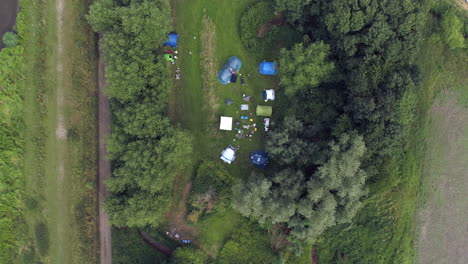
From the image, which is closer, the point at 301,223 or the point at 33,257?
the point at 301,223

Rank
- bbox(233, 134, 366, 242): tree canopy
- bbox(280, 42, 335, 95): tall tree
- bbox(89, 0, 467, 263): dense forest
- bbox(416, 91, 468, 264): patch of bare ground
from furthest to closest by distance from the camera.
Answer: bbox(416, 91, 468, 264): patch of bare ground, bbox(280, 42, 335, 95): tall tree, bbox(89, 0, 467, 263): dense forest, bbox(233, 134, 366, 242): tree canopy

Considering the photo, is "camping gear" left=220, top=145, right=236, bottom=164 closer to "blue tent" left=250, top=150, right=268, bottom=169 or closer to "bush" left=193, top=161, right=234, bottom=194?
"bush" left=193, top=161, right=234, bottom=194

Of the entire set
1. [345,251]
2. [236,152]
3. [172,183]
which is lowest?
[345,251]

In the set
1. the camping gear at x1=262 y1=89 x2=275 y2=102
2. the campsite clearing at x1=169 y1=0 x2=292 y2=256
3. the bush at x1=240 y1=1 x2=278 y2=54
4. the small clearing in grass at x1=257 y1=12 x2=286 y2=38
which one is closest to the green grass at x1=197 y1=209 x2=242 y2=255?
the campsite clearing at x1=169 y1=0 x2=292 y2=256

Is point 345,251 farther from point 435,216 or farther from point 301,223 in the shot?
point 435,216

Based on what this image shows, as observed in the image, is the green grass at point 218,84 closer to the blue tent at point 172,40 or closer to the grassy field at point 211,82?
the grassy field at point 211,82

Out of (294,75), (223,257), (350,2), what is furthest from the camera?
(223,257)

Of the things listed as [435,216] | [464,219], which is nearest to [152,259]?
[435,216]
